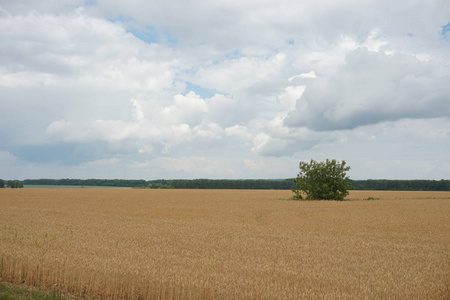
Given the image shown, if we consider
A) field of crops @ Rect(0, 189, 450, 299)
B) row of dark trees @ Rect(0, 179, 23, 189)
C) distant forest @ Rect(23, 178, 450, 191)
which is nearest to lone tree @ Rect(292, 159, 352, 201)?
field of crops @ Rect(0, 189, 450, 299)

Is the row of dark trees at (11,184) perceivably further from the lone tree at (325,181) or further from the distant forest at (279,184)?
the lone tree at (325,181)

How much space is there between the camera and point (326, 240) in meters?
17.5

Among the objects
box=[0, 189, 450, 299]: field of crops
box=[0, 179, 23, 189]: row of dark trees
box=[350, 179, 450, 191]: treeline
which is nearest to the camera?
box=[0, 189, 450, 299]: field of crops

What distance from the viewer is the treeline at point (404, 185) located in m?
124

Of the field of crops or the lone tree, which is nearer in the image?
the field of crops

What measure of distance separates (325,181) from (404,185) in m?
93.0

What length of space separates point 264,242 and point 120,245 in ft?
21.1

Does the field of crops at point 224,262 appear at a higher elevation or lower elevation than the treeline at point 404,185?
lower

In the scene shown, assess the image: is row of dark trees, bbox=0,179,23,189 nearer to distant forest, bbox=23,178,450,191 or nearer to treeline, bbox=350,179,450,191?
distant forest, bbox=23,178,450,191

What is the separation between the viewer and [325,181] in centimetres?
5184

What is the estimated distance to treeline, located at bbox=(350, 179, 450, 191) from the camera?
4882 inches

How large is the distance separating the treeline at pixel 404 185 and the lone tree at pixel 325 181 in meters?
69.5

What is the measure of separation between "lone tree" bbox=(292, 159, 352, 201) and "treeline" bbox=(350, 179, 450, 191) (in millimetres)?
69487

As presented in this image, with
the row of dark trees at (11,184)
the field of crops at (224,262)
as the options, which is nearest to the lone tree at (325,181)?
the field of crops at (224,262)
